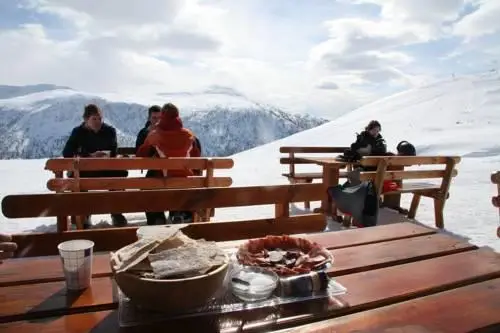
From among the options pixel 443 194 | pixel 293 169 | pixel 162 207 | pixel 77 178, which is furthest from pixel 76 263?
pixel 293 169

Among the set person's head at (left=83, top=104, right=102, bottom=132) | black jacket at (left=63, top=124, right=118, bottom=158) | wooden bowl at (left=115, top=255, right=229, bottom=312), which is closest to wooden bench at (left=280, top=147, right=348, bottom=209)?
black jacket at (left=63, top=124, right=118, bottom=158)

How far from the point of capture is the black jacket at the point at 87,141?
194 inches

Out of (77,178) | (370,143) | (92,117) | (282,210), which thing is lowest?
(282,210)

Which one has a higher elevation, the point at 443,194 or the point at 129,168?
the point at 129,168

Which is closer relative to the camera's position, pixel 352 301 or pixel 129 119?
pixel 352 301

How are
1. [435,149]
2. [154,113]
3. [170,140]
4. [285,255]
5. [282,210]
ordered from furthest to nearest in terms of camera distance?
[435,149], [154,113], [170,140], [282,210], [285,255]

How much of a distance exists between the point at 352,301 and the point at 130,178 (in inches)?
131

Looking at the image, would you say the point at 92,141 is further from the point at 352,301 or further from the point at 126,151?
the point at 352,301

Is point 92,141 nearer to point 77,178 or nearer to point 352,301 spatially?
point 77,178

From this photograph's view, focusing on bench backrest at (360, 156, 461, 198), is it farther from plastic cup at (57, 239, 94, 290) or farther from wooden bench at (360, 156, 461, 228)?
plastic cup at (57, 239, 94, 290)

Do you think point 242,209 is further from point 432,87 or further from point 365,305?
point 432,87

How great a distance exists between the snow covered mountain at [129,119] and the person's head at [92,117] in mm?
82707

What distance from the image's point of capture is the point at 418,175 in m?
5.04

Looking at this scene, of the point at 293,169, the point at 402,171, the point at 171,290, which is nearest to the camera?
the point at 171,290
